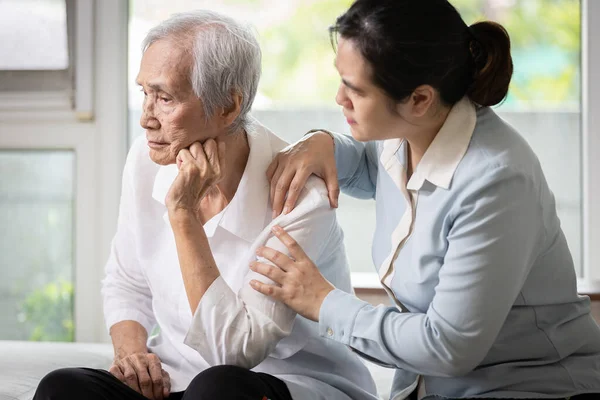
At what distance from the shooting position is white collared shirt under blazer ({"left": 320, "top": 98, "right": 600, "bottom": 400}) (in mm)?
1340

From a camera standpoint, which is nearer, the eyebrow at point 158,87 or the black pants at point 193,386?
the black pants at point 193,386

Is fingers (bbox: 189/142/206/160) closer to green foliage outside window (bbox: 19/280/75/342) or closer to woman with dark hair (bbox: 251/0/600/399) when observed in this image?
woman with dark hair (bbox: 251/0/600/399)

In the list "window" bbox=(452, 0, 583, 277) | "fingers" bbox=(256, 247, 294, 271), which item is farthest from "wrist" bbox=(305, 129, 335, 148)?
"window" bbox=(452, 0, 583, 277)

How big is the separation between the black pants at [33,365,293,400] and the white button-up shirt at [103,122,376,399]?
0.08 m

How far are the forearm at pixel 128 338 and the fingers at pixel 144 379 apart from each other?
0.09m

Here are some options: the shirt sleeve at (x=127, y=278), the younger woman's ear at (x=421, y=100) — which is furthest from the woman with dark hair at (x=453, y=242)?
the shirt sleeve at (x=127, y=278)

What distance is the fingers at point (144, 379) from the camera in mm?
1559

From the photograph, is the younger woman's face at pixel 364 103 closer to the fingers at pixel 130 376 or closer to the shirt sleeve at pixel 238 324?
the shirt sleeve at pixel 238 324

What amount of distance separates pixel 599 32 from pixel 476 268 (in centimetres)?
158

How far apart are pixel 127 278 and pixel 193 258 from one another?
0.40 metres

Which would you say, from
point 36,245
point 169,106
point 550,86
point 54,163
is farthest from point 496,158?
point 36,245

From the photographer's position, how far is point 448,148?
1446 mm

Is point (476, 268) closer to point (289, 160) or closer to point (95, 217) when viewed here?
point (289, 160)

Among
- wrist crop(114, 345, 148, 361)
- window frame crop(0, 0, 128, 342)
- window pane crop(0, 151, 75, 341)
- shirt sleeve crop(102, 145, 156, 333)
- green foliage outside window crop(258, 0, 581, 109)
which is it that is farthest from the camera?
window pane crop(0, 151, 75, 341)
